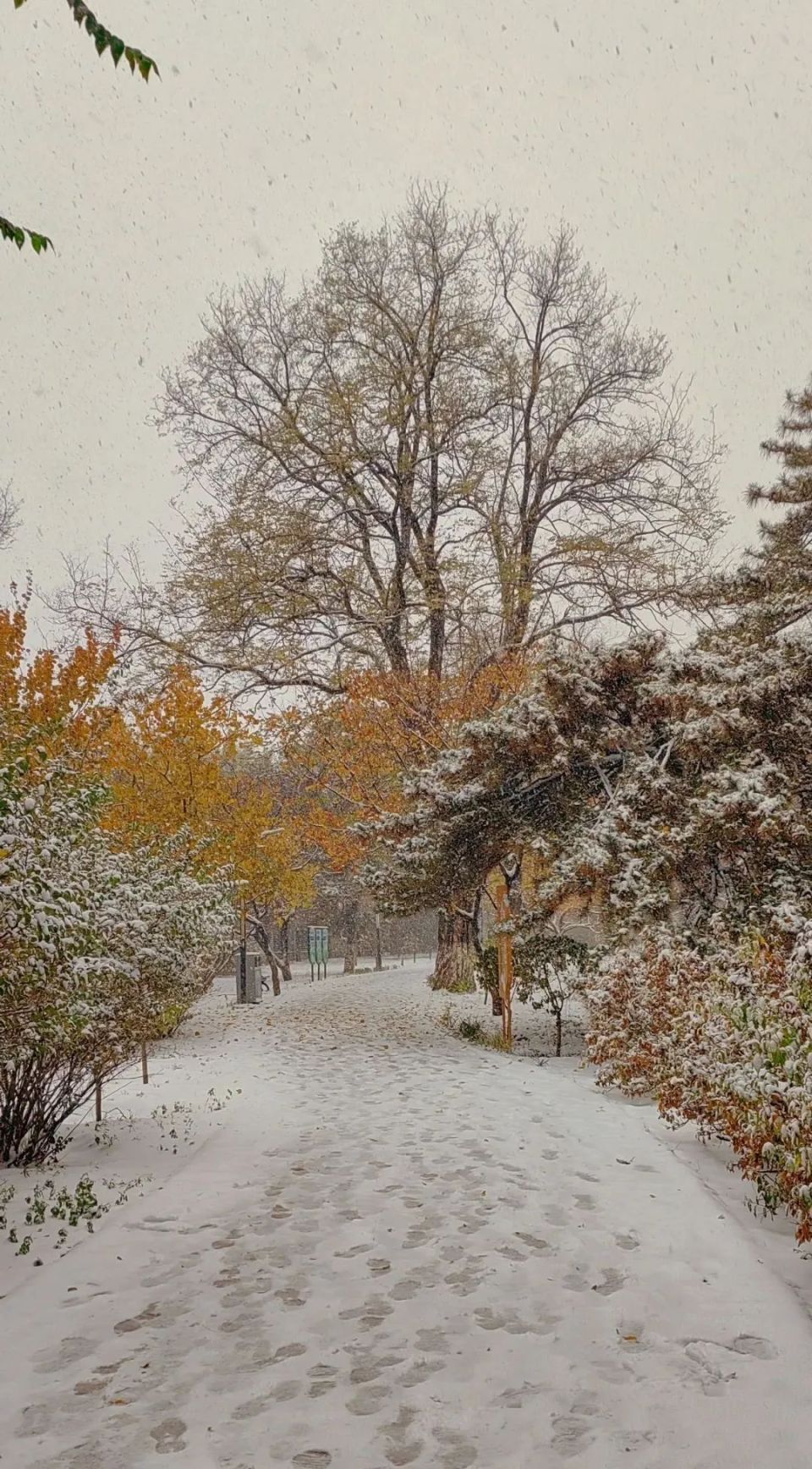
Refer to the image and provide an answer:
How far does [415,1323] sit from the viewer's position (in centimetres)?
349

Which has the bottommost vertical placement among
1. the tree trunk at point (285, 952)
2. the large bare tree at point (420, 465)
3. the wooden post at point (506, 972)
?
the tree trunk at point (285, 952)

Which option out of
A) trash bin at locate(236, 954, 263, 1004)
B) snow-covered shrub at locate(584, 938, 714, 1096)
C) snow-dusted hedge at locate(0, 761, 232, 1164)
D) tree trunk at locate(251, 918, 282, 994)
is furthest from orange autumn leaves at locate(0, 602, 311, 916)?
tree trunk at locate(251, 918, 282, 994)

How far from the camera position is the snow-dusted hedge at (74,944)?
147 inches

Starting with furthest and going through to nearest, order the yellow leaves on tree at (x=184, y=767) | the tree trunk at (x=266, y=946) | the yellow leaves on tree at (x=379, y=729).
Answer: the tree trunk at (x=266, y=946)
the yellow leaves on tree at (x=379, y=729)
the yellow leaves on tree at (x=184, y=767)

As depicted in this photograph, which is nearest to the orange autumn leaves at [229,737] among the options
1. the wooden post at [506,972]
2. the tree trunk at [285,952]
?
the wooden post at [506,972]

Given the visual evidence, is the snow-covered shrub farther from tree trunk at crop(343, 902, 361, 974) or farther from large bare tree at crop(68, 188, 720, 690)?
tree trunk at crop(343, 902, 361, 974)

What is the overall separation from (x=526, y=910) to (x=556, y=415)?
11565 mm

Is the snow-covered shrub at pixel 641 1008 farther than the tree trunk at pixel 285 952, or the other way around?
the tree trunk at pixel 285 952

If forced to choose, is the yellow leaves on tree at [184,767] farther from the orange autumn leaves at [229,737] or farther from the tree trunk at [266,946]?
the tree trunk at [266,946]

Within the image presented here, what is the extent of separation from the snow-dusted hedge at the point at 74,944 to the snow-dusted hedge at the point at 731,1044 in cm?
327

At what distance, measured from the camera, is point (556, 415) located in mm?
17531

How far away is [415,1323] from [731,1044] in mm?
2316

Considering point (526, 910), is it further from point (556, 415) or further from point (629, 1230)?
point (556, 415)

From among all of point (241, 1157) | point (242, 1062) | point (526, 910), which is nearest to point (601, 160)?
point (526, 910)
